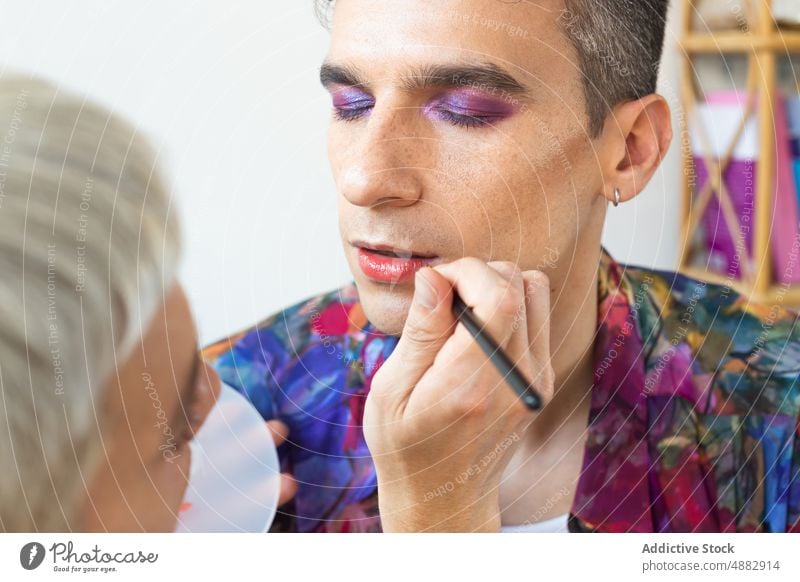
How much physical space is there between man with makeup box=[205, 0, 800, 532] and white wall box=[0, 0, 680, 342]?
26 millimetres

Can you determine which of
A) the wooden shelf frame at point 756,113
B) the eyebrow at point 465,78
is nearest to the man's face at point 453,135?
the eyebrow at point 465,78

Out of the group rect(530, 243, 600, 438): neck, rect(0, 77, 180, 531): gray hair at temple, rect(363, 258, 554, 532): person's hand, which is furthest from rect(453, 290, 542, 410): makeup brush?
rect(0, 77, 180, 531): gray hair at temple

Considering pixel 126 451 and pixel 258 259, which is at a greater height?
pixel 258 259

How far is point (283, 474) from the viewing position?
2.21 feet

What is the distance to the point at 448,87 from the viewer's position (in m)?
0.57

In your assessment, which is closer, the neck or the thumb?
the thumb

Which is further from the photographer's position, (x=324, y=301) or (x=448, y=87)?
(x=324, y=301)

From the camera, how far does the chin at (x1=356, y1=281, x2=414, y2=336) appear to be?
0.61m

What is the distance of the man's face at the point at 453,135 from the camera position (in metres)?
0.57

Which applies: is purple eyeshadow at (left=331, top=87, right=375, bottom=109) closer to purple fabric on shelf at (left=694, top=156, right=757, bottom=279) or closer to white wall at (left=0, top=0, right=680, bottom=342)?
white wall at (left=0, top=0, right=680, bottom=342)
